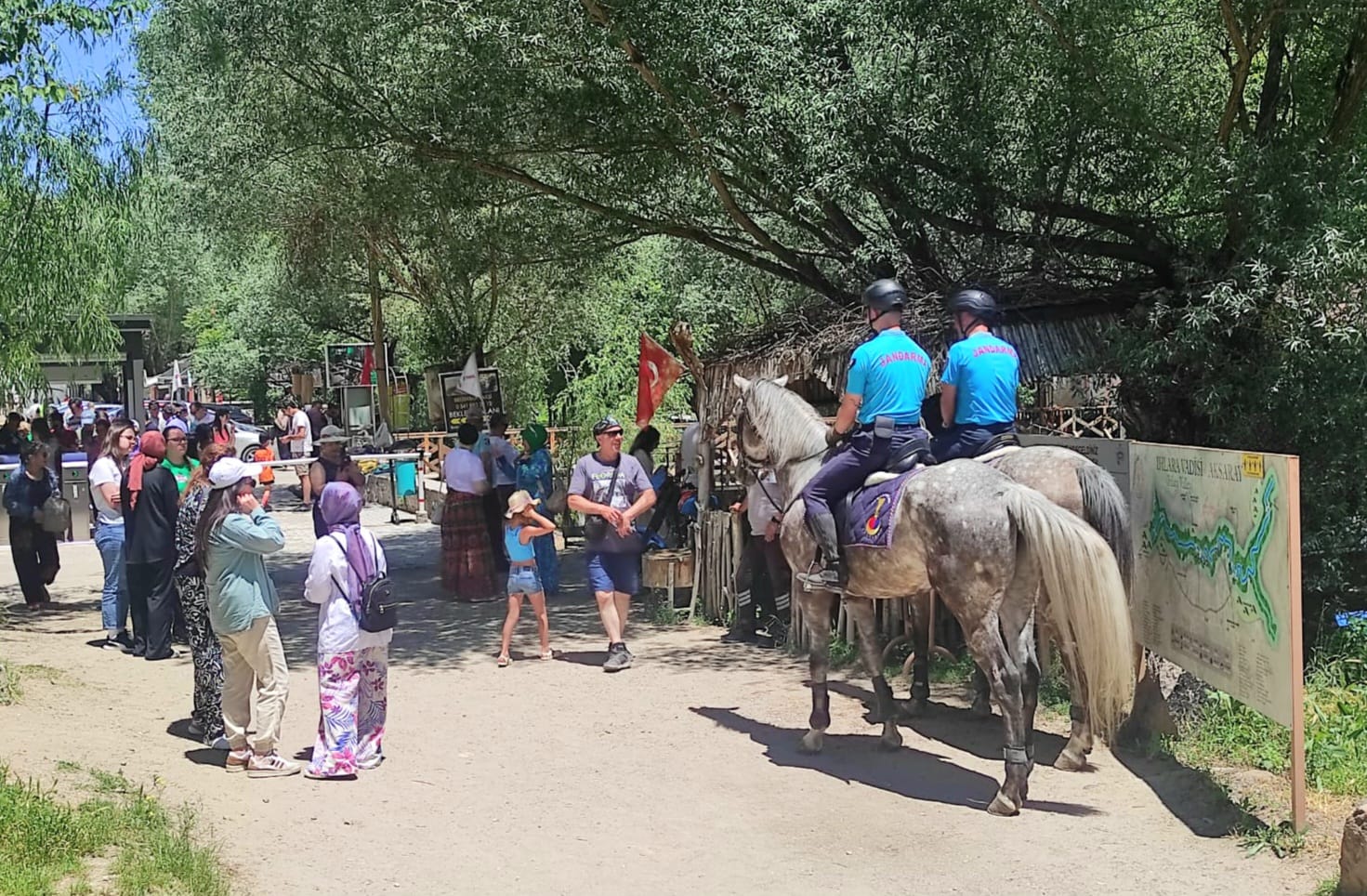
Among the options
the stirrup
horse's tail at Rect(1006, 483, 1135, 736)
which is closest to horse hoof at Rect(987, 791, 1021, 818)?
horse's tail at Rect(1006, 483, 1135, 736)

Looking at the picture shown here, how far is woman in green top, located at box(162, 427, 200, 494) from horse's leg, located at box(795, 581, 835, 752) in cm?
567

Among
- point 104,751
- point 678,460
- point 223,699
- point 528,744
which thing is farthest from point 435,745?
point 678,460

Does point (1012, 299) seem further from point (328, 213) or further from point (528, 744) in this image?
point (328, 213)

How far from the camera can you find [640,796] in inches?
287

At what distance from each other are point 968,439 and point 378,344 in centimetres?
2352

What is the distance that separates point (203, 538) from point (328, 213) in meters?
13.2

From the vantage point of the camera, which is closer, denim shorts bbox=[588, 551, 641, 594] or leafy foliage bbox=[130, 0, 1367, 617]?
leafy foliage bbox=[130, 0, 1367, 617]

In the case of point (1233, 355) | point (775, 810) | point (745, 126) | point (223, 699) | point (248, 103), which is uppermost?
point (248, 103)

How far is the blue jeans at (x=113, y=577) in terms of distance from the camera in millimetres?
11805

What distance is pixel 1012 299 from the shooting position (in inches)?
428

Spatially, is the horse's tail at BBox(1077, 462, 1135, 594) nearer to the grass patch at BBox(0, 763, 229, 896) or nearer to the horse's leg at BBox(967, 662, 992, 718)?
the horse's leg at BBox(967, 662, 992, 718)

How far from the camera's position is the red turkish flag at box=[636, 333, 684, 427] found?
13766 millimetres

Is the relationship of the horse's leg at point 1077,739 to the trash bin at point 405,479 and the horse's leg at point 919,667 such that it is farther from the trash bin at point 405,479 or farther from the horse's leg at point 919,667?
the trash bin at point 405,479

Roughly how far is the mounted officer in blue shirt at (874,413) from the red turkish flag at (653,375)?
19.9 feet
